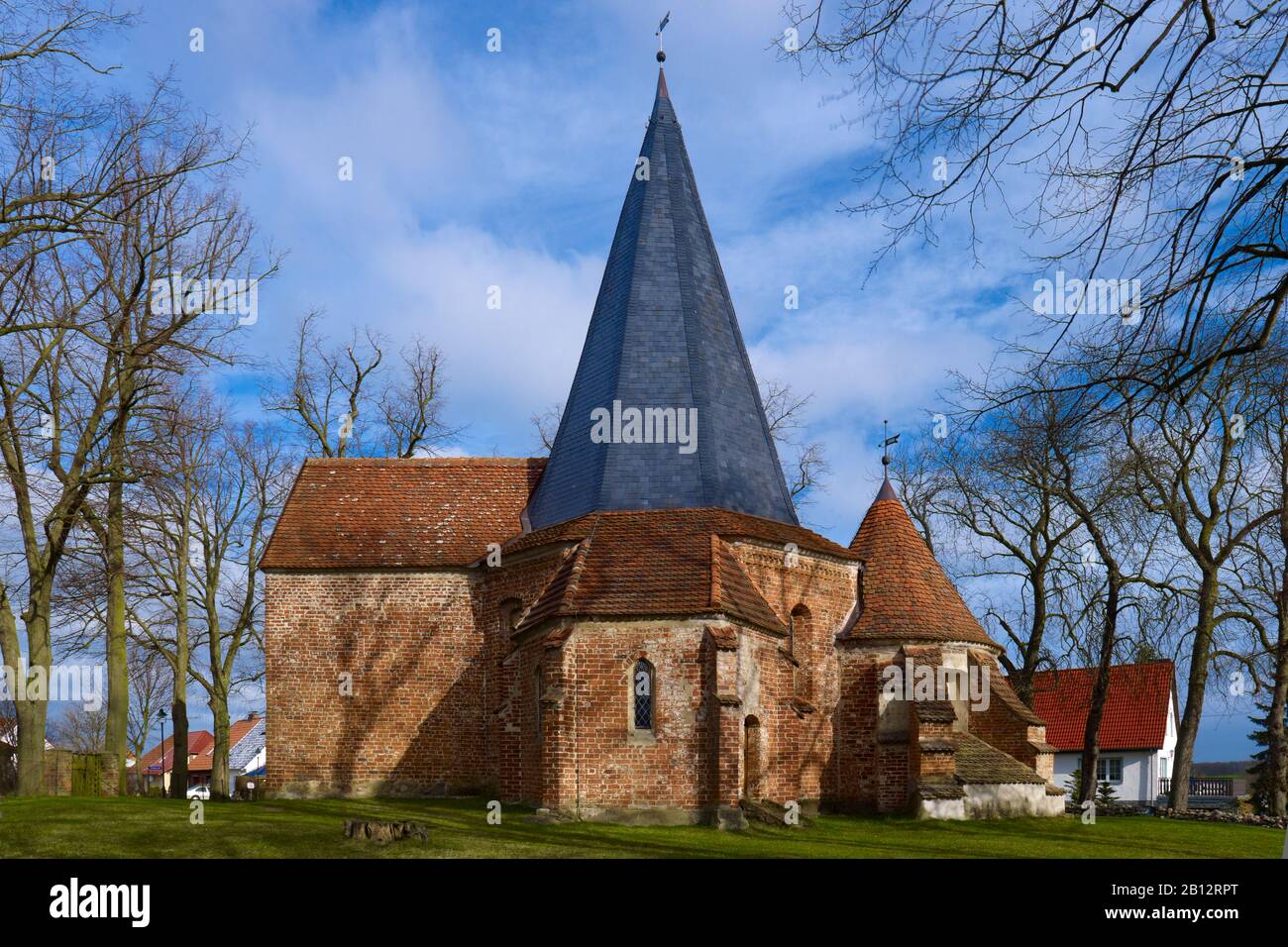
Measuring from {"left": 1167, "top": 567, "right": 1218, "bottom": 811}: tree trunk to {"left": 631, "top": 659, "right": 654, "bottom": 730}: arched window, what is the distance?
15.1m

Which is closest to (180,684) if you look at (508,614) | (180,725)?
(180,725)

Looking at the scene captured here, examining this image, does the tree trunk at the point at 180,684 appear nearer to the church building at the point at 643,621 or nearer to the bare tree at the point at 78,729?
the church building at the point at 643,621

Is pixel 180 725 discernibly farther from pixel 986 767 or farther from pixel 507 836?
pixel 986 767

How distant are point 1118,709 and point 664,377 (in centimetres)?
3212

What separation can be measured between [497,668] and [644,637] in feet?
19.9

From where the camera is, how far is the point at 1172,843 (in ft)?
61.1

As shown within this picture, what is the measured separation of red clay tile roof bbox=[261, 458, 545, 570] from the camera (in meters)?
26.6

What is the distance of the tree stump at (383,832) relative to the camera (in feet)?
46.0

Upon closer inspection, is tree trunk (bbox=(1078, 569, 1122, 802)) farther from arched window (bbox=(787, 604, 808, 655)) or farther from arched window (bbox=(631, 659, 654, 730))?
arched window (bbox=(631, 659, 654, 730))

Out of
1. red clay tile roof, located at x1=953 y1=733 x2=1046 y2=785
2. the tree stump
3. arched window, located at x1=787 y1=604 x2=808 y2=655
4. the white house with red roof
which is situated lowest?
the white house with red roof

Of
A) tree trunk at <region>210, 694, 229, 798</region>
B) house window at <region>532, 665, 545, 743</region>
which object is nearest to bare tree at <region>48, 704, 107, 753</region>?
tree trunk at <region>210, 694, 229, 798</region>

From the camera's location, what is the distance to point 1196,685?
28.5m
